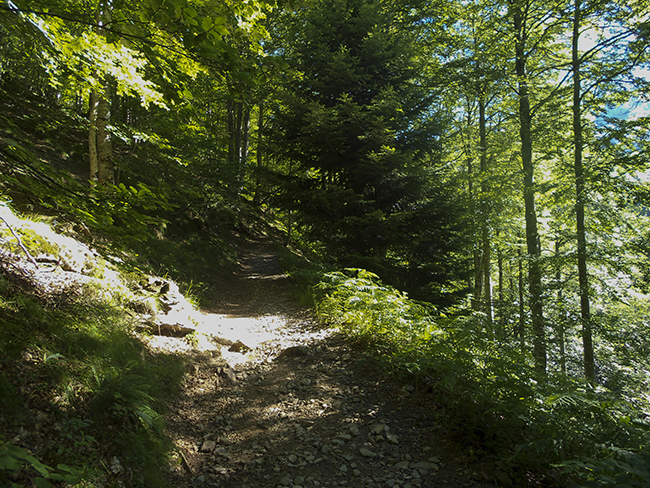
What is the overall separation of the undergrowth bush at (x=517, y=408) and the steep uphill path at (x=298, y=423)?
331 millimetres

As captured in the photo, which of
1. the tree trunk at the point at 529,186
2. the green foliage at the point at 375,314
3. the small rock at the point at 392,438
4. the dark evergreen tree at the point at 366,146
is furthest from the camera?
the tree trunk at the point at 529,186

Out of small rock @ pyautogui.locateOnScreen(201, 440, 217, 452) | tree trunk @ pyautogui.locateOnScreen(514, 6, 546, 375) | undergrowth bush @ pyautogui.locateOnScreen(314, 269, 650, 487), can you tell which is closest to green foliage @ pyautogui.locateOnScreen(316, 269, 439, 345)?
undergrowth bush @ pyautogui.locateOnScreen(314, 269, 650, 487)

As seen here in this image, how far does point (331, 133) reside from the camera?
9.81m

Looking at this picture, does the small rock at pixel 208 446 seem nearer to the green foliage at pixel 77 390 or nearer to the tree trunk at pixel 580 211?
the green foliage at pixel 77 390

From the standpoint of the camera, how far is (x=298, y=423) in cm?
388

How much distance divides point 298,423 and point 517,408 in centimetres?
228

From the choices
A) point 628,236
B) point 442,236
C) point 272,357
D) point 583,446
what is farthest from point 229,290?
point 628,236

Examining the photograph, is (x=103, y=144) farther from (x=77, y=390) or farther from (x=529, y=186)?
(x=529, y=186)

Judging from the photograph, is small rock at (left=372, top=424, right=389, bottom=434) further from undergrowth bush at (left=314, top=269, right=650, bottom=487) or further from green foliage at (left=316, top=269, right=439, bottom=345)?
green foliage at (left=316, top=269, right=439, bottom=345)

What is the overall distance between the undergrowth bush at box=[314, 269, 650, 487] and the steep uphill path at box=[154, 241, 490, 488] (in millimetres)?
331

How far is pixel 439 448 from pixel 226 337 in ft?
13.6

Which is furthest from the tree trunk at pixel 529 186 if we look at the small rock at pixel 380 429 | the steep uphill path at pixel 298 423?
the small rock at pixel 380 429

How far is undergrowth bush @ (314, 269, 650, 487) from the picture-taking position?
2453 mm

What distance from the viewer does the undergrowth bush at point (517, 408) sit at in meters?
2.45
